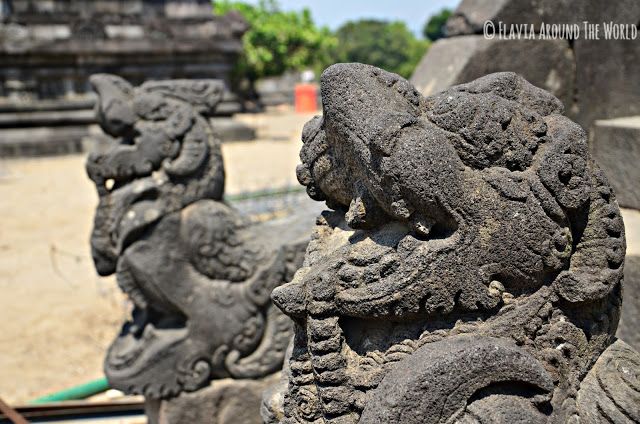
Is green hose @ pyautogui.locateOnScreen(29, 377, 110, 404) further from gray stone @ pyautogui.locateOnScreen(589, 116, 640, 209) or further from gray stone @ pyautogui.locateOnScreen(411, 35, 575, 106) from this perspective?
gray stone @ pyautogui.locateOnScreen(589, 116, 640, 209)

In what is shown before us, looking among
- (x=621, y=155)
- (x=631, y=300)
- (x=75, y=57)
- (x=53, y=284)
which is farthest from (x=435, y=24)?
(x=631, y=300)

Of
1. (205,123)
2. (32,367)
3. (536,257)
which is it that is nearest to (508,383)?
(536,257)

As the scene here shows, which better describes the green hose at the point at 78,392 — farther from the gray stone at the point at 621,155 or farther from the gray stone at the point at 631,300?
the gray stone at the point at 621,155

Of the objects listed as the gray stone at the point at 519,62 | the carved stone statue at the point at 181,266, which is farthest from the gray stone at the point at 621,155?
the carved stone statue at the point at 181,266

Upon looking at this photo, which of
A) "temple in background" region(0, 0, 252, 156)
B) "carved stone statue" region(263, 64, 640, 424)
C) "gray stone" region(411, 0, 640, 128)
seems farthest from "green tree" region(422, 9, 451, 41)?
"carved stone statue" region(263, 64, 640, 424)

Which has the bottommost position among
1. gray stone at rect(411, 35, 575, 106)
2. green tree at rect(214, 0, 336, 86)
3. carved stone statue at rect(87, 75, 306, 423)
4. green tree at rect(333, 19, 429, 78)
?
green tree at rect(333, 19, 429, 78)

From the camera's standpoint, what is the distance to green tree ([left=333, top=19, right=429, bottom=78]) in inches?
2325

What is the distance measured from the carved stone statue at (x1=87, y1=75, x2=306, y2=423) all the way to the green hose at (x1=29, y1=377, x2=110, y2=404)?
0.97 metres

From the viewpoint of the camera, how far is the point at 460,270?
5.31 ft

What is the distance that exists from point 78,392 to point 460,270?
359cm

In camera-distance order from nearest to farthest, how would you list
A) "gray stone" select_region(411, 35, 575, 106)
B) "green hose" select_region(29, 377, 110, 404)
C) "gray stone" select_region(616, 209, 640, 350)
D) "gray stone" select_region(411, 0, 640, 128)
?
"gray stone" select_region(616, 209, 640, 350) < "gray stone" select_region(411, 0, 640, 128) < "gray stone" select_region(411, 35, 575, 106) < "green hose" select_region(29, 377, 110, 404)

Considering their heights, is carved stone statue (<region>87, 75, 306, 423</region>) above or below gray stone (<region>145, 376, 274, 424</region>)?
above

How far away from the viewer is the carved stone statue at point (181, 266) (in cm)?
362

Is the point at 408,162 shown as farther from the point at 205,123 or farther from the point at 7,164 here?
the point at 7,164
